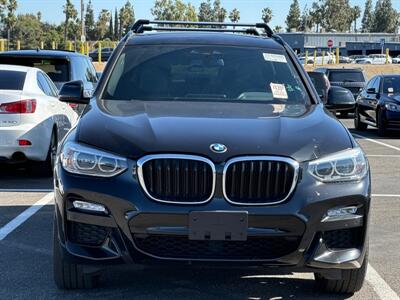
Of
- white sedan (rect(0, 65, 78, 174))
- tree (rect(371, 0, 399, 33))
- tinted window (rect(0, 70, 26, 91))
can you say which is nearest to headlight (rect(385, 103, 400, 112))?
white sedan (rect(0, 65, 78, 174))

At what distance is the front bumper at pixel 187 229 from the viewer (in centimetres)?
396

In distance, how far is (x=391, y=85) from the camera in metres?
17.2

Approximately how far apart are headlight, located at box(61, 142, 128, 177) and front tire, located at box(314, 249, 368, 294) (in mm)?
1596

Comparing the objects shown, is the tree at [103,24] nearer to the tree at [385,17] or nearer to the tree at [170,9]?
the tree at [170,9]

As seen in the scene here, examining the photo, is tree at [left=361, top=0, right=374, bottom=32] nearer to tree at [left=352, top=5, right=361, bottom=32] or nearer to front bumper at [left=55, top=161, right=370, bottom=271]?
tree at [left=352, top=5, right=361, bottom=32]

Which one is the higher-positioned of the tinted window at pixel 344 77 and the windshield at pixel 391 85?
the windshield at pixel 391 85

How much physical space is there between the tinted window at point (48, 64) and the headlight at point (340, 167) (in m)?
8.73

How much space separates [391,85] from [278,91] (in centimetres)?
1254

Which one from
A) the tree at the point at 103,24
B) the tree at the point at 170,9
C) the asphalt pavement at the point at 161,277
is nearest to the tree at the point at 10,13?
the tree at the point at 170,9

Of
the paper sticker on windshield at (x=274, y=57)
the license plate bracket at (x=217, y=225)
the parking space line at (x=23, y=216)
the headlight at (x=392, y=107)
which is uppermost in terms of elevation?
the paper sticker on windshield at (x=274, y=57)

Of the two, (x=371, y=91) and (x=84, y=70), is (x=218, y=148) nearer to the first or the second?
(x=84, y=70)

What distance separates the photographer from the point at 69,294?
15.2 feet

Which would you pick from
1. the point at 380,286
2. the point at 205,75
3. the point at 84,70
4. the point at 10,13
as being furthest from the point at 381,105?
the point at 10,13

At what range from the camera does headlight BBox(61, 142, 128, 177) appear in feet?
13.3
